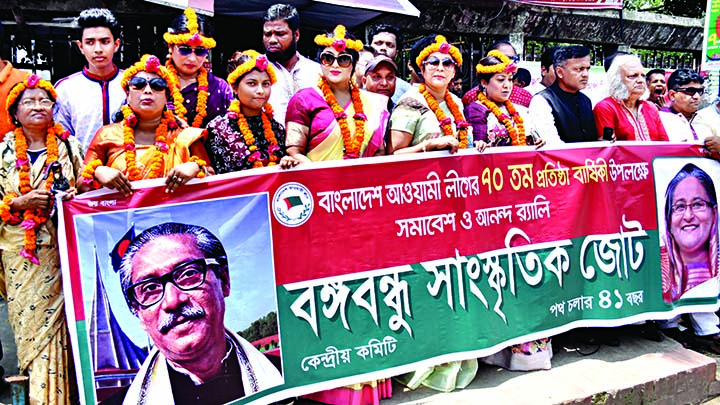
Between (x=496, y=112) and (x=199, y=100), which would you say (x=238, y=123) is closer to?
(x=199, y=100)

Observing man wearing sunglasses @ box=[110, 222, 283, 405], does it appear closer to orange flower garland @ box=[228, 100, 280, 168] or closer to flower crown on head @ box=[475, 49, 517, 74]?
orange flower garland @ box=[228, 100, 280, 168]

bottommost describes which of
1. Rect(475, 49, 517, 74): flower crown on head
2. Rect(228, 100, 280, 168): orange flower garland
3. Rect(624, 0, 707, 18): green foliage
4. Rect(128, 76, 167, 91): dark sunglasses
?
Rect(228, 100, 280, 168): orange flower garland

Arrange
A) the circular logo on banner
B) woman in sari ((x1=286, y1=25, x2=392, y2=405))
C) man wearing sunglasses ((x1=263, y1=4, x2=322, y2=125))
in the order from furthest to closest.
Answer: man wearing sunglasses ((x1=263, y1=4, x2=322, y2=125)) → woman in sari ((x1=286, y1=25, x2=392, y2=405)) → the circular logo on banner

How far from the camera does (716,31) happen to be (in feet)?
25.7

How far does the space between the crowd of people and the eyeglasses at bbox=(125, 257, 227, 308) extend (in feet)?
0.90

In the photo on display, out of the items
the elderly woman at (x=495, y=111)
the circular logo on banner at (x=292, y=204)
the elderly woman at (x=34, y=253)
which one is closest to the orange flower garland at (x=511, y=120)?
the elderly woman at (x=495, y=111)

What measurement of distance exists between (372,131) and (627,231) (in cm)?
181

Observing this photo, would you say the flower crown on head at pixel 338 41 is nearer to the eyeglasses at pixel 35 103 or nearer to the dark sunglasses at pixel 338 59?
the dark sunglasses at pixel 338 59

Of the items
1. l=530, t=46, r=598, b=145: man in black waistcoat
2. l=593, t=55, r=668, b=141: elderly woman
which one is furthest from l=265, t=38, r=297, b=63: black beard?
l=593, t=55, r=668, b=141: elderly woman

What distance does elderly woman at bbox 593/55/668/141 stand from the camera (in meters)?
4.10

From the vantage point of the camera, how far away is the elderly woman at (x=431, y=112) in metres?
3.35

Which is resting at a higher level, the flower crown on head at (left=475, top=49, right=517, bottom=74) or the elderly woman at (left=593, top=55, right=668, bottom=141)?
the flower crown on head at (left=475, top=49, right=517, bottom=74)

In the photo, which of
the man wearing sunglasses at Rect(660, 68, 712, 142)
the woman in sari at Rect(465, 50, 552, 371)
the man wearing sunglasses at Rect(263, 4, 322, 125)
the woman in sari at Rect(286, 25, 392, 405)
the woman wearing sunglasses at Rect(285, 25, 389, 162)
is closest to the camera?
the woman in sari at Rect(286, 25, 392, 405)

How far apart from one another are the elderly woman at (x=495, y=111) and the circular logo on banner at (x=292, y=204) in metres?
1.26
